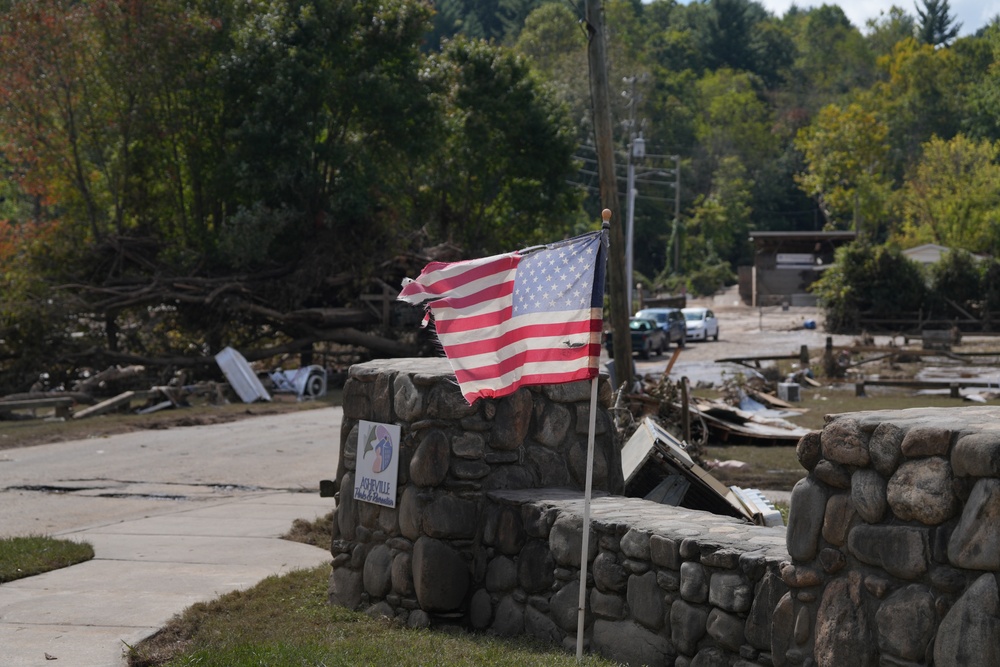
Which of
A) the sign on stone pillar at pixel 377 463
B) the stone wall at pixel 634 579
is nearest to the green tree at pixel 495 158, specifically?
the sign on stone pillar at pixel 377 463

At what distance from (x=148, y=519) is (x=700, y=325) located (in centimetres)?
4027

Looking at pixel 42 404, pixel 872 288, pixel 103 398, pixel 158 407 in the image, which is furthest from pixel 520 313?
pixel 872 288

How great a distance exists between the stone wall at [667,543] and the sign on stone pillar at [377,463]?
0.10 meters

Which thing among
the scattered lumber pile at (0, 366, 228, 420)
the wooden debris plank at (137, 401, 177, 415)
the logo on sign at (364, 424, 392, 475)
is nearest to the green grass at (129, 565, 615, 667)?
the logo on sign at (364, 424, 392, 475)

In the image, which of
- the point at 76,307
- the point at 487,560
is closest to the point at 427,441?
the point at 487,560

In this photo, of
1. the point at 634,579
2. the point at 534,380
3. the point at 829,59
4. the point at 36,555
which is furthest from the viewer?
the point at 829,59

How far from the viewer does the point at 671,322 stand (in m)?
46.9

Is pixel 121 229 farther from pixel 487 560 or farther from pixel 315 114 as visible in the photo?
pixel 487 560

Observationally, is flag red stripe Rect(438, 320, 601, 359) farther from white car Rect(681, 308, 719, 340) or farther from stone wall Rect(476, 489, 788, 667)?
white car Rect(681, 308, 719, 340)

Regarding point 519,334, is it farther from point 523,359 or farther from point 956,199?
point 956,199

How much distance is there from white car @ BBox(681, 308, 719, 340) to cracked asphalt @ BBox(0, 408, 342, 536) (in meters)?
30.7

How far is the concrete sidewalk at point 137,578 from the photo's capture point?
7.32 meters

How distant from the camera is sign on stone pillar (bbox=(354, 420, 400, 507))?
782cm

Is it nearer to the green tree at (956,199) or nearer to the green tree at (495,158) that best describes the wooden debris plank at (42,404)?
the green tree at (495,158)
